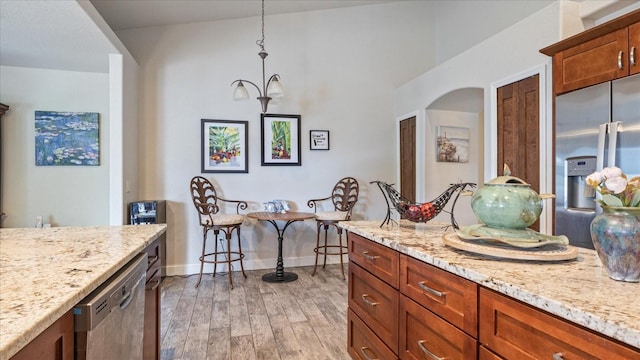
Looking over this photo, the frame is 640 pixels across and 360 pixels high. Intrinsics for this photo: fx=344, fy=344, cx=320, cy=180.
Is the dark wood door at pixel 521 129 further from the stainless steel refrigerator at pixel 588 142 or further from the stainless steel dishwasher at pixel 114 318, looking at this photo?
the stainless steel dishwasher at pixel 114 318

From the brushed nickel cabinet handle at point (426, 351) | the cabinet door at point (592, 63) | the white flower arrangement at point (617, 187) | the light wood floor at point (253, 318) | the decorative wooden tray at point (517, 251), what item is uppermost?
the cabinet door at point (592, 63)

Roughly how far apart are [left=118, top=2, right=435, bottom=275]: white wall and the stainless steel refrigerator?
2.59 meters

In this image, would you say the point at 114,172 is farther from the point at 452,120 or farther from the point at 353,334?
the point at 452,120

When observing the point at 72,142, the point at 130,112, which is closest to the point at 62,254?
the point at 130,112

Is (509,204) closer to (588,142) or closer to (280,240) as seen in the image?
(588,142)

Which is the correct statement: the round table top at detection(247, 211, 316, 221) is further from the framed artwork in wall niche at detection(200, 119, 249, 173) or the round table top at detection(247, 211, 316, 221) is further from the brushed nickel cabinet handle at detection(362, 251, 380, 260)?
the brushed nickel cabinet handle at detection(362, 251, 380, 260)

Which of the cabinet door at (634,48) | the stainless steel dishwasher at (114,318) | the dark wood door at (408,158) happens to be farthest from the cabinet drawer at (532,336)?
the dark wood door at (408,158)

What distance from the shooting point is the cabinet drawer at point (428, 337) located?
1.12 metres

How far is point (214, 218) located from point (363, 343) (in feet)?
7.97

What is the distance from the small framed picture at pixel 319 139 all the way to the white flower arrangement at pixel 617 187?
12.6ft

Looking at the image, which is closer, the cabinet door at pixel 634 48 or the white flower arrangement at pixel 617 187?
the white flower arrangement at pixel 617 187

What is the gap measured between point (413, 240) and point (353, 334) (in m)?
0.85

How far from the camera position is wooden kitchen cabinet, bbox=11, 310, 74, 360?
0.73m

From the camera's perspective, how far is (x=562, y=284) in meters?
0.92
